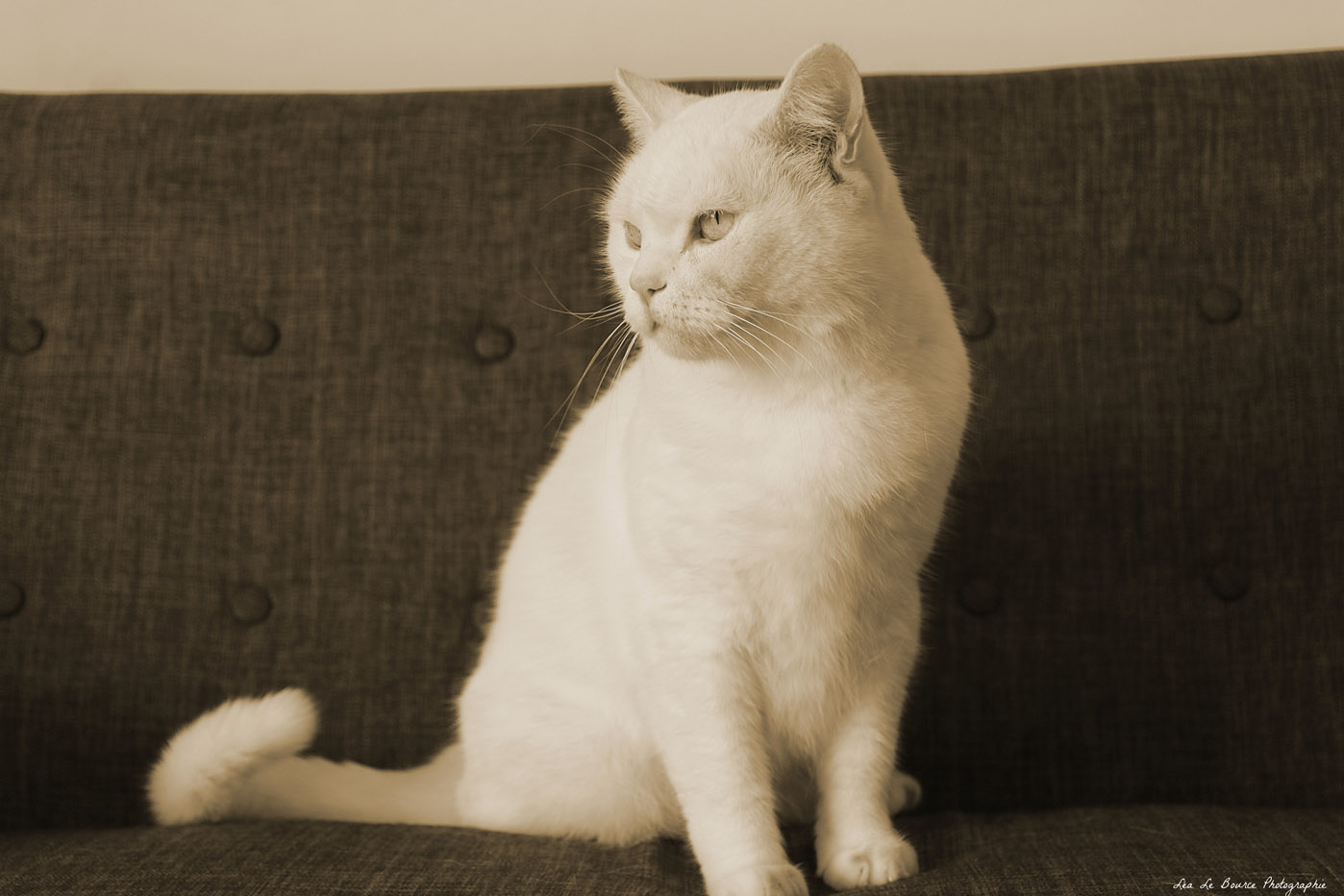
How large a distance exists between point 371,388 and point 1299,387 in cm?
111

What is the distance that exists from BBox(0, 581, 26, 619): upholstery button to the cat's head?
2.94ft

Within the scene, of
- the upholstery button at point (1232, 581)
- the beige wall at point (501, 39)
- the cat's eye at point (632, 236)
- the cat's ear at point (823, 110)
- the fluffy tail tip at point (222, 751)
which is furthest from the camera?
the beige wall at point (501, 39)

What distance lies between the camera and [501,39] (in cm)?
152

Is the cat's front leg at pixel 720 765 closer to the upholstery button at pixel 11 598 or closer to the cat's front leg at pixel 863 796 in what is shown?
the cat's front leg at pixel 863 796

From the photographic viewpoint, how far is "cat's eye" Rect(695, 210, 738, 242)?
85 centimetres

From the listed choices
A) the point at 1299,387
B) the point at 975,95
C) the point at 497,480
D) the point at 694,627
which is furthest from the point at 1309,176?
the point at 497,480

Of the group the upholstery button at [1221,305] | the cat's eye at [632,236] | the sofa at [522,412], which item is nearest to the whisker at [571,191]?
the sofa at [522,412]

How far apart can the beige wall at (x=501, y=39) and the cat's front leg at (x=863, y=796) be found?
0.92 meters

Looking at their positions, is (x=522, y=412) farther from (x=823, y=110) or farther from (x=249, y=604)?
(x=823, y=110)

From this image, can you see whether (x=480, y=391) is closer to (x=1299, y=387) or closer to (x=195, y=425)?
(x=195, y=425)

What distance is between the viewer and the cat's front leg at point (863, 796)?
0.93 meters

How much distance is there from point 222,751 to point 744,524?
23.1 inches

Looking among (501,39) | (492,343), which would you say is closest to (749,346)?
(492,343)

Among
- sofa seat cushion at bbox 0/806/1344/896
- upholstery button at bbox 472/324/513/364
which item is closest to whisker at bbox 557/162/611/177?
upholstery button at bbox 472/324/513/364
